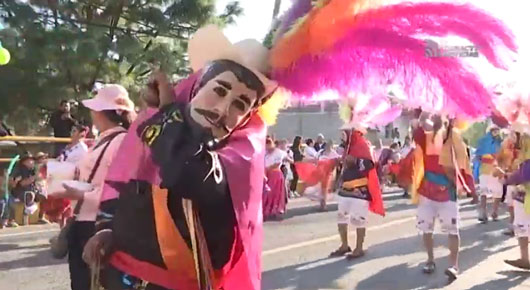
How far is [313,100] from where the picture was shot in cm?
289

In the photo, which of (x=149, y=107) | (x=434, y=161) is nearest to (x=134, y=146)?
(x=149, y=107)

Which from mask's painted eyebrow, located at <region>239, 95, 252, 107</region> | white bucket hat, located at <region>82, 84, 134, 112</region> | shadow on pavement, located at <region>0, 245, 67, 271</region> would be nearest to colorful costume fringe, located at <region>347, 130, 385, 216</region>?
shadow on pavement, located at <region>0, 245, 67, 271</region>

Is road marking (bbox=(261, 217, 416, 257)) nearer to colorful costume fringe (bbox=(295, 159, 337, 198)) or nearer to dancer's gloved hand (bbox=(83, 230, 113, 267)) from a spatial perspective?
colorful costume fringe (bbox=(295, 159, 337, 198))

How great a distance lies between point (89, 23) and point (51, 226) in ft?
18.6

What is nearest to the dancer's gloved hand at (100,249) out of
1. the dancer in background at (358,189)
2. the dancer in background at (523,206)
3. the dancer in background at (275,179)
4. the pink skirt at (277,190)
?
the dancer in background at (523,206)

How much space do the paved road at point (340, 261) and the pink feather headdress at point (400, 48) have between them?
4.94m

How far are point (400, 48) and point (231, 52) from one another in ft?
1.97

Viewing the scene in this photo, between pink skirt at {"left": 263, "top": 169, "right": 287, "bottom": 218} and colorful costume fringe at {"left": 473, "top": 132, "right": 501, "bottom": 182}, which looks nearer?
colorful costume fringe at {"left": 473, "top": 132, "right": 501, "bottom": 182}

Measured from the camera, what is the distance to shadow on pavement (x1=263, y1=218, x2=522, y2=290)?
25.0ft

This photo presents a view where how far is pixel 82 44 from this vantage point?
15320 millimetres

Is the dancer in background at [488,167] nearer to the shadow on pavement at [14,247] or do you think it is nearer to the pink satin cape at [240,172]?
the shadow on pavement at [14,247]

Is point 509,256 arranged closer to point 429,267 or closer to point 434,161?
point 429,267

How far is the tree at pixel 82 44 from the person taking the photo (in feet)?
49.8

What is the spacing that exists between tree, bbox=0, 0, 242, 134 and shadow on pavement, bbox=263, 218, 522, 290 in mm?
6244
